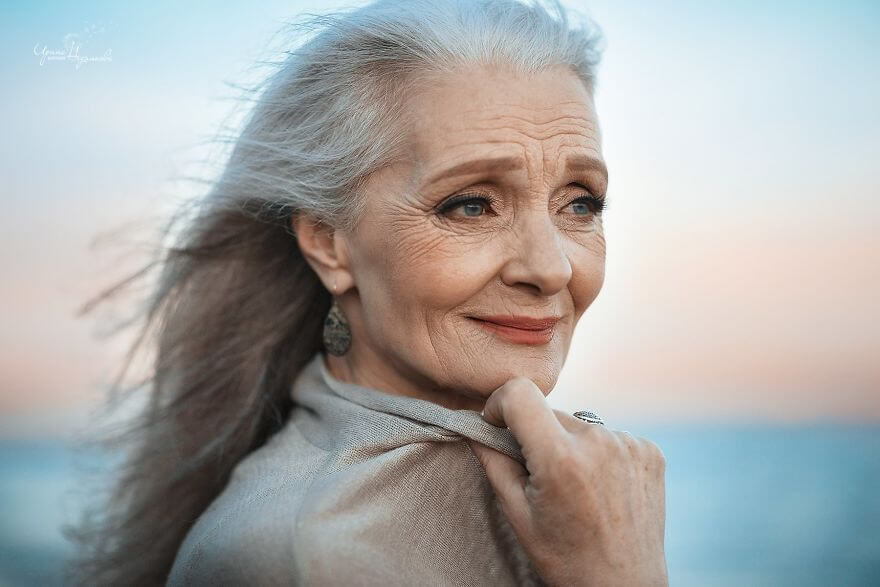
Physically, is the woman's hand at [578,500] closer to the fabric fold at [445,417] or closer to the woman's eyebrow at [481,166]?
the fabric fold at [445,417]

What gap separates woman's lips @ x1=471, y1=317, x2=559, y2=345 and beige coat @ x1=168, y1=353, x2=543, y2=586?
258 millimetres

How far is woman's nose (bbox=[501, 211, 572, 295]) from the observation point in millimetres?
2594

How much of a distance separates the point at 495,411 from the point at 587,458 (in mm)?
309

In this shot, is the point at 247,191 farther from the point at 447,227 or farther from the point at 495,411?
the point at 495,411

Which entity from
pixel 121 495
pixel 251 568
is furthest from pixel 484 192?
pixel 121 495

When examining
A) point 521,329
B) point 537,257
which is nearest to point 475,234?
point 537,257

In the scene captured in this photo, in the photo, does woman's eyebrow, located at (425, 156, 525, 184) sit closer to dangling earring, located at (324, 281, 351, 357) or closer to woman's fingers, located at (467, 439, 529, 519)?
dangling earring, located at (324, 281, 351, 357)

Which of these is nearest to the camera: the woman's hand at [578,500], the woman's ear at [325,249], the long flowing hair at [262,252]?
the woman's hand at [578,500]

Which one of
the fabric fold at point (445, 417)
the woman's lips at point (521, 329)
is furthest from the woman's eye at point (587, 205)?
the fabric fold at point (445, 417)

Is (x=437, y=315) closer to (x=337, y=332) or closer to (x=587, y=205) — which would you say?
(x=337, y=332)

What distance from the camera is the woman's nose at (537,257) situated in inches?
102

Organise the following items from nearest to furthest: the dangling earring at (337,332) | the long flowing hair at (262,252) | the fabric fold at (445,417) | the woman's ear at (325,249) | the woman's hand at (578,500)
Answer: the woman's hand at (578,500)
the fabric fold at (445,417)
the long flowing hair at (262,252)
the woman's ear at (325,249)
the dangling earring at (337,332)

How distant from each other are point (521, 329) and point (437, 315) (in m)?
0.27

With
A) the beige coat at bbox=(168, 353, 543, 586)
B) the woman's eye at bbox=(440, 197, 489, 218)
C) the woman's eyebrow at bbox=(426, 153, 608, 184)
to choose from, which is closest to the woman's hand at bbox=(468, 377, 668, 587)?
the beige coat at bbox=(168, 353, 543, 586)
